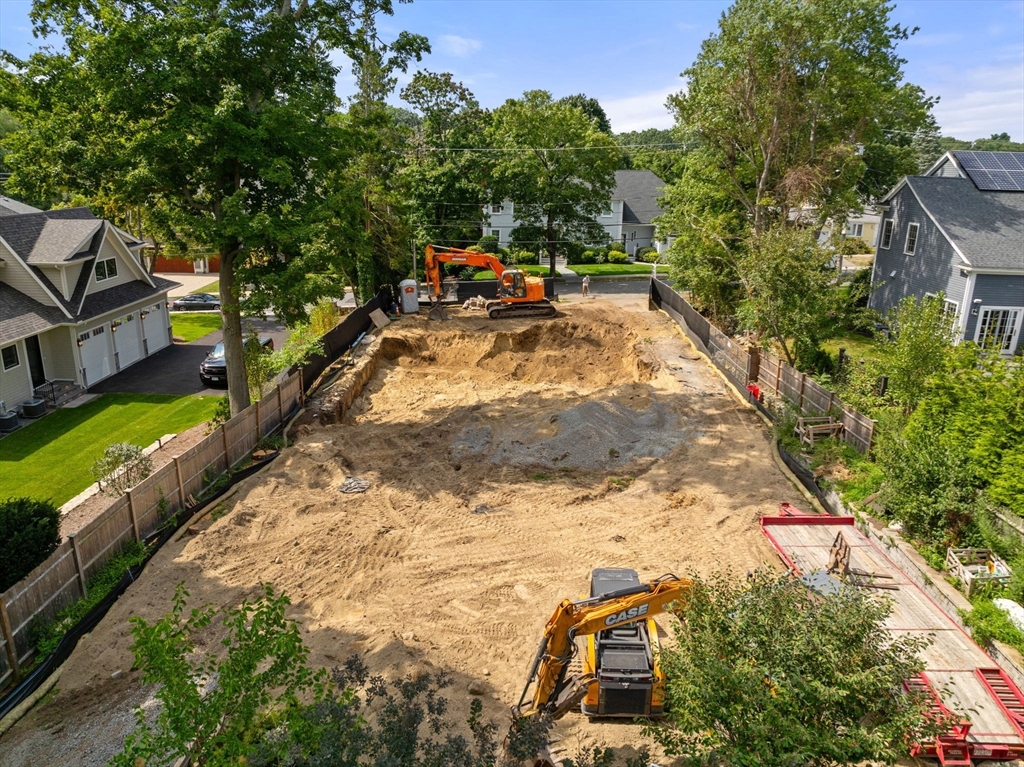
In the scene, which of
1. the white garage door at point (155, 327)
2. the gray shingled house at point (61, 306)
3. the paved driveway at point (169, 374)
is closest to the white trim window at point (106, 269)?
the gray shingled house at point (61, 306)

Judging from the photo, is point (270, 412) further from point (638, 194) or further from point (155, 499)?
point (638, 194)

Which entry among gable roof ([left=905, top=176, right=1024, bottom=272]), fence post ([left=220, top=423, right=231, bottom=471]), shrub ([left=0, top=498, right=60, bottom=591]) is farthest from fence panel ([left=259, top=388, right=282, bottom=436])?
gable roof ([left=905, top=176, right=1024, bottom=272])

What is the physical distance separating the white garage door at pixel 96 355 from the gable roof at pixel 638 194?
130 ft

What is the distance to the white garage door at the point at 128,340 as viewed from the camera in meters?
27.5

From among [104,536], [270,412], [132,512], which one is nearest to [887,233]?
[270,412]

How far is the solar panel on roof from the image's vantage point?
28.4 metres

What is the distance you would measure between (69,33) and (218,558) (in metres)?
13.2

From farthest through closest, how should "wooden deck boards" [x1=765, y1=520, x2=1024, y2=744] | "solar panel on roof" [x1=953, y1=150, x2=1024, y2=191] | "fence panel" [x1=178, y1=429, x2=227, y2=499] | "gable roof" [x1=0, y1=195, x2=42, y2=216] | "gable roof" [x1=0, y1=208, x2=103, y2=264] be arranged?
"gable roof" [x1=0, y1=195, x2=42, y2=216] → "solar panel on roof" [x1=953, y1=150, x2=1024, y2=191] → "gable roof" [x1=0, y1=208, x2=103, y2=264] → "fence panel" [x1=178, y1=429, x2=227, y2=499] → "wooden deck boards" [x1=765, y1=520, x2=1024, y2=744]

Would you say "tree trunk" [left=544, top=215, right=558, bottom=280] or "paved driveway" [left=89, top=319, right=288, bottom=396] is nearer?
"paved driveway" [left=89, top=319, right=288, bottom=396]

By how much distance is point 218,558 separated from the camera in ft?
46.8

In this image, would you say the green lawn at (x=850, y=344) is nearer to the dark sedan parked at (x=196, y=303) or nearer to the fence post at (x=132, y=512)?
the fence post at (x=132, y=512)

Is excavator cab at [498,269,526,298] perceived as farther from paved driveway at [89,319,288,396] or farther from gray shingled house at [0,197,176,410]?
Result: gray shingled house at [0,197,176,410]

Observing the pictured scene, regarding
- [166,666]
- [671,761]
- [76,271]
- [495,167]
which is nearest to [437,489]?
[671,761]

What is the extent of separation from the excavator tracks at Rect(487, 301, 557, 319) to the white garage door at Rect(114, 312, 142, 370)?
14.9 m
